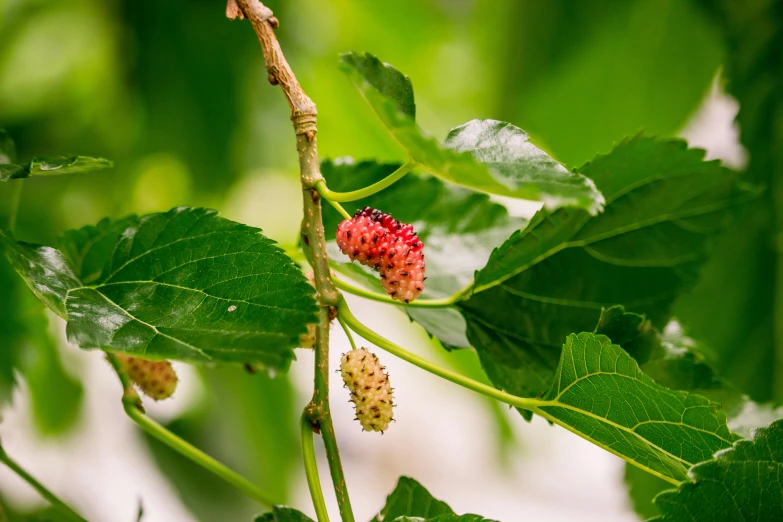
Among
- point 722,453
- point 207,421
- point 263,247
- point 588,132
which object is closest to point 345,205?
point 263,247

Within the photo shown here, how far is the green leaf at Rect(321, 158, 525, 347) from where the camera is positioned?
1.37 ft

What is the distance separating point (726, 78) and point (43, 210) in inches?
30.8

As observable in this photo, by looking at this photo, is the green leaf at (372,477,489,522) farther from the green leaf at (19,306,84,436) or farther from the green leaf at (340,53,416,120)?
the green leaf at (19,306,84,436)

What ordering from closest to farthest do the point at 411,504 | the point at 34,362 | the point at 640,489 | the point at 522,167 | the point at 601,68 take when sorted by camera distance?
1. the point at 522,167
2. the point at 411,504
3. the point at 640,489
4. the point at 34,362
5. the point at 601,68

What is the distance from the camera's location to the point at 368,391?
0.33m

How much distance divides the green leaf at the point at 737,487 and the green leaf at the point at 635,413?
0.01 meters

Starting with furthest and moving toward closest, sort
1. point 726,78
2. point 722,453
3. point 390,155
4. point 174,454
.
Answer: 1. point 390,155
2. point 174,454
3. point 726,78
4. point 722,453

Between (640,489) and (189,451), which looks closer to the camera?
(189,451)

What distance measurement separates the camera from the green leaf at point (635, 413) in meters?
0.30

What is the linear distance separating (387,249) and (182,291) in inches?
3.4

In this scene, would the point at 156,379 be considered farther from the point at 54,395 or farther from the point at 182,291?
the point at 54,395

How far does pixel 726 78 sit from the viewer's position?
77 cm

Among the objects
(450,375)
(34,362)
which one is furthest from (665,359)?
(34,362)

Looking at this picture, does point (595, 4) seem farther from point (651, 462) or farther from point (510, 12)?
point (651, 462)
